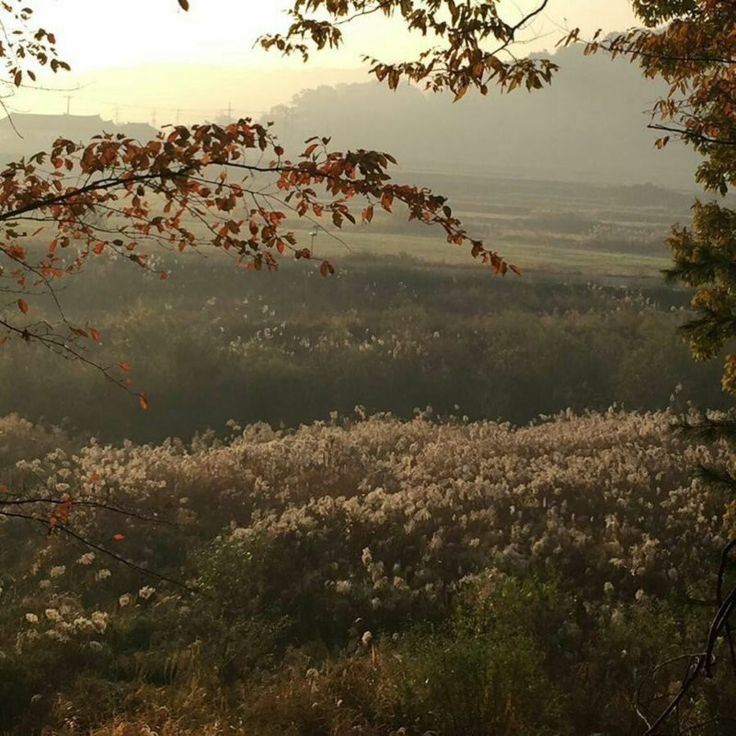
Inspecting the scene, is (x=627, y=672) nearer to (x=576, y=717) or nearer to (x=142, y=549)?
(x=576, y=717)

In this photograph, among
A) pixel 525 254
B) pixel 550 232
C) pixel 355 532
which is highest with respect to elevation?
pixel 550 232

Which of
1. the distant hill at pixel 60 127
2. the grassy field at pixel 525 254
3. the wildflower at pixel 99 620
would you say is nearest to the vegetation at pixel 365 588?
the wildflower at pixel 99 620

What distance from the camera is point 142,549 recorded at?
1320 centimetres

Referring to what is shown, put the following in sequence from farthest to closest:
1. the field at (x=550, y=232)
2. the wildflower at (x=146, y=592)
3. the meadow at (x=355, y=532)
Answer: the field at (x=550, y=232), the wildflower at (x=146, y=592), the meadow at (x=355, y=532)

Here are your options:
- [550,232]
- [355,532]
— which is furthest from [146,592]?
[550,232]

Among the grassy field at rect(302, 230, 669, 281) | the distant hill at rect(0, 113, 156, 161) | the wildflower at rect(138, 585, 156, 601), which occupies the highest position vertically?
the distant hill at rect(0, 113, 156, 161)

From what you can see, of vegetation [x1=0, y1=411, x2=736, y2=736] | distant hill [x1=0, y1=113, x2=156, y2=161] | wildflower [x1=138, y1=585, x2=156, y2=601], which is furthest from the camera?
distant hill [x1=0, y1=113, x2=156, y2=161]

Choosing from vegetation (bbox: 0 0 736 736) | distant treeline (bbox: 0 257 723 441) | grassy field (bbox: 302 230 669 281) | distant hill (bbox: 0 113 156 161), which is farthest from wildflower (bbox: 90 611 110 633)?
distant hill (bbox: 0 113 156 161)

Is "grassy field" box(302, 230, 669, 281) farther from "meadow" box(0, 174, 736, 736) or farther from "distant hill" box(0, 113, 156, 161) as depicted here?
"distant hill" box(0, 113, 156, 161)

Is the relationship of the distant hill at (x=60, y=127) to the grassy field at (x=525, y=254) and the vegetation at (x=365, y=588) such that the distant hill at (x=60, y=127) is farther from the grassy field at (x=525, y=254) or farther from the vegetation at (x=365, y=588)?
the vegetation at (x=365, y=588)

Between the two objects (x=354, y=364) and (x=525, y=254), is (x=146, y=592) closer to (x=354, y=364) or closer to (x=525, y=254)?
(x=354, y=364)

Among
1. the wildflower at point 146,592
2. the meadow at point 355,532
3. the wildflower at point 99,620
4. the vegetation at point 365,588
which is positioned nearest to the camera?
the vegetation at point 365,588

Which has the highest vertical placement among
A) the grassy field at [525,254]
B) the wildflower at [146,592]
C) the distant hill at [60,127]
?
the distant hill at [60,127]

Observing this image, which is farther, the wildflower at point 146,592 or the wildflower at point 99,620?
the wildflower at point 146,592
